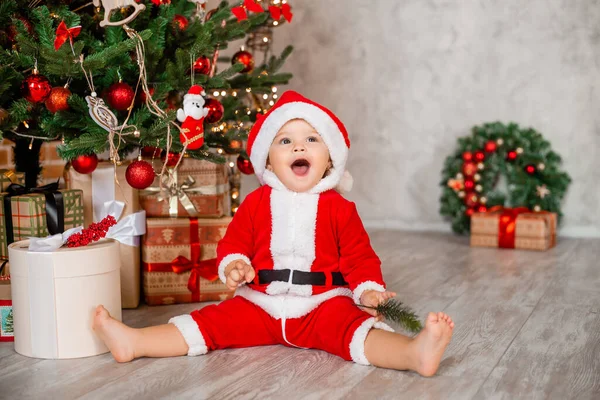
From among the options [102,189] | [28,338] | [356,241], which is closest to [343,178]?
[356,241]

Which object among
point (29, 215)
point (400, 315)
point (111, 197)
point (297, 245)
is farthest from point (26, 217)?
point (400, 315)

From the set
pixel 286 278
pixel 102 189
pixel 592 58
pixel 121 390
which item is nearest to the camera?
pixel 121 390

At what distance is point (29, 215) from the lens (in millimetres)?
1788

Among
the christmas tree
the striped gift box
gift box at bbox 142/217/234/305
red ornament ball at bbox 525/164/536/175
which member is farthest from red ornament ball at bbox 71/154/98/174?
red ornament ball at bbox 525/164/536/175

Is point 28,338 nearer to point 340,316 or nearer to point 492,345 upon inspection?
point 340,316

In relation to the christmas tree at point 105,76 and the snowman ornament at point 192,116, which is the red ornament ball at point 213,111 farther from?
the snowman ornament at point 192,116

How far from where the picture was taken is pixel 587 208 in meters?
3.39

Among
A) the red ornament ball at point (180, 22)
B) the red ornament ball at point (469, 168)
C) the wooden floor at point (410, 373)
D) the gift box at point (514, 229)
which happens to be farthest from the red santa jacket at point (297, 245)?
the red ornament ball at point (469, 168)

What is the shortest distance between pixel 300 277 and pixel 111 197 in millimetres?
674

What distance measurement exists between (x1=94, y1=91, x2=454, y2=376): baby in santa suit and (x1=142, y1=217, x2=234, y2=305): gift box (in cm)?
37

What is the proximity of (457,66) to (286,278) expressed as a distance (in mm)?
2250

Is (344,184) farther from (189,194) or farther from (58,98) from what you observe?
(58,98)

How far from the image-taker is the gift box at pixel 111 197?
2.00m

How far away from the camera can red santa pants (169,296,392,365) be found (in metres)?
1.55
